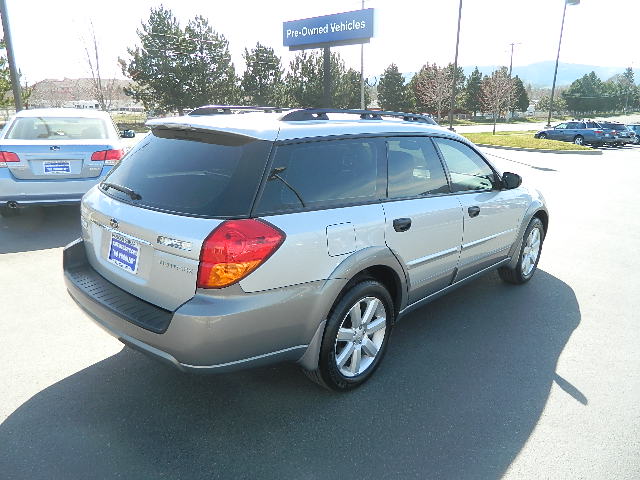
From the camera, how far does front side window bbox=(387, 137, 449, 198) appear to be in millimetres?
3174

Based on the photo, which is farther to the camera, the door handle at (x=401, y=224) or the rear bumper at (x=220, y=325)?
the door handle at (x=401, y=224)

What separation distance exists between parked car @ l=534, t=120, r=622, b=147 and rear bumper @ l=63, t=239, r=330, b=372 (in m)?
29.4

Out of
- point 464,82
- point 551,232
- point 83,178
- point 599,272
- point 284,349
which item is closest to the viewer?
point 284,349

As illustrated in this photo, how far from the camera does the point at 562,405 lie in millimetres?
2879

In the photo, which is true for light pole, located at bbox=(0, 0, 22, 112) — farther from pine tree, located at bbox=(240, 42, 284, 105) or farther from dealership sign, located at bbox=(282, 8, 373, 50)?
pine tree, located at bbox=(240, 42, 284, 105)

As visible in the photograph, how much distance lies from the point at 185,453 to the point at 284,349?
72 cm

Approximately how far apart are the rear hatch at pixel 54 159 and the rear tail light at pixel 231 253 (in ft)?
15.6

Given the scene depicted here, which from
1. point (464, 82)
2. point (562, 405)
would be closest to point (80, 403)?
point (562, 405)

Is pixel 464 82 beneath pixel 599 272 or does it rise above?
above

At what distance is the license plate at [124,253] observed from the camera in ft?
8.34

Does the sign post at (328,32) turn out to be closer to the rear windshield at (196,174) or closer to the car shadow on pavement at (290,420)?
the rear windshield at (196,174)

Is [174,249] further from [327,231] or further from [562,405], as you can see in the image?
[562,405]

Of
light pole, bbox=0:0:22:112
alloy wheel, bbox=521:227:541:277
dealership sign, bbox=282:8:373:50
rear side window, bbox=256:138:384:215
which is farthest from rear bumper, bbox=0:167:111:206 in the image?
dealership sign, bbox=282:8:373:50

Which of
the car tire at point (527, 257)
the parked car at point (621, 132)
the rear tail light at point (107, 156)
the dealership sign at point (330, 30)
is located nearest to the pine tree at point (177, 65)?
the dealership sign at point (330, 30)
